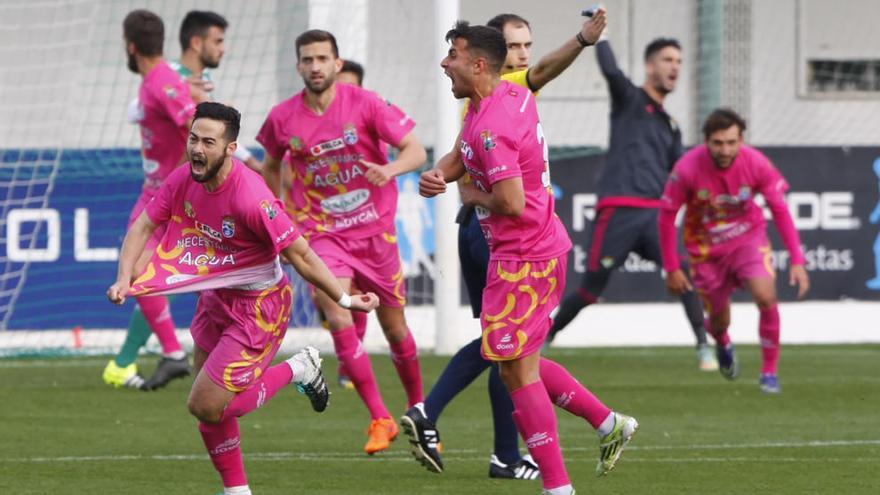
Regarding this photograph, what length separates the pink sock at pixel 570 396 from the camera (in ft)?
21.8

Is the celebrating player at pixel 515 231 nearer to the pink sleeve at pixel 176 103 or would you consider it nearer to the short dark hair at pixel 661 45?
the pink sleeve at pixel 176 103

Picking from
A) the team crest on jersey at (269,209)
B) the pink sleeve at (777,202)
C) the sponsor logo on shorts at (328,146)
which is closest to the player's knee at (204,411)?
the team crest on jersey at (269,209)

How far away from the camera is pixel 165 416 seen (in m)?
9.38

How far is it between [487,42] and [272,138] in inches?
104

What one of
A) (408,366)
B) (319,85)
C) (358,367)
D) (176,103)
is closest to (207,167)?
(358,367)

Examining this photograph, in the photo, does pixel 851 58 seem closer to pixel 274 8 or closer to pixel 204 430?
pixel 274 8

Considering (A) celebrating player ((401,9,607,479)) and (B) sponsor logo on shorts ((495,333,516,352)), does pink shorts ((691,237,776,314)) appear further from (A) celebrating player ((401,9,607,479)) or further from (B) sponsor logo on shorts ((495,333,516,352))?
(B) sponsor logo on shorts ((495,333,516,352))

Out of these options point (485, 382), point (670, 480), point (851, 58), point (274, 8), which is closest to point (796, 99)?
point (851, 58)

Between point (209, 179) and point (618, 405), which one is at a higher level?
point (209, 179)

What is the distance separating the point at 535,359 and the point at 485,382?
5023mm

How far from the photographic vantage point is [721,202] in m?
10.7

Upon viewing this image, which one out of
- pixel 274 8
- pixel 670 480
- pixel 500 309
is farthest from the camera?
pixel 274 8

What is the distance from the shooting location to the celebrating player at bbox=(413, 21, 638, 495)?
6223 millimetres

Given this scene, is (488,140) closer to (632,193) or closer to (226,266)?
(226,266)
